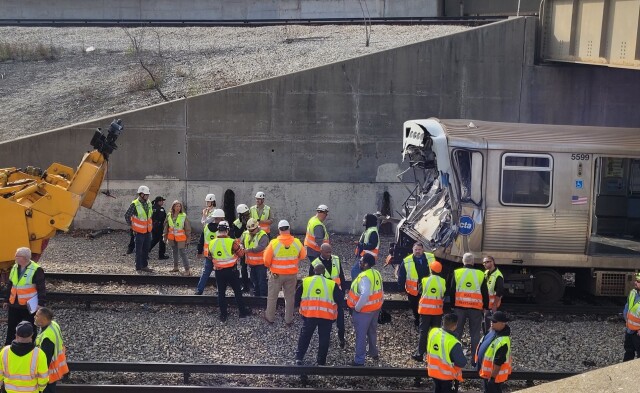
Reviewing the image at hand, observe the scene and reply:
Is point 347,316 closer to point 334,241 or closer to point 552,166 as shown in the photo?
point 552,166

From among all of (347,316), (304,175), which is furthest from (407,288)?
(304,175)

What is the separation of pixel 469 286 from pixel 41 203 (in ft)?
23.2

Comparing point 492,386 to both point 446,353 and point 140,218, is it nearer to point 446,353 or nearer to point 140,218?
point 446,353

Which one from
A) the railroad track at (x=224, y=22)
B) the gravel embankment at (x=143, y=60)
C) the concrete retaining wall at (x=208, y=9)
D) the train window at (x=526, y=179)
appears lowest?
the train window at (x=526, y=179)

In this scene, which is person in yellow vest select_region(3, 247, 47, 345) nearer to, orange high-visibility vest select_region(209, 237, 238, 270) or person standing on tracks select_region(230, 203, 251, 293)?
orange high-visibility vest select_region(209, 237, 238, 270)

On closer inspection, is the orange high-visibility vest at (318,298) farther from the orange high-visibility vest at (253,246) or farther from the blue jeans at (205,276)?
the blue jeans at (205,276)

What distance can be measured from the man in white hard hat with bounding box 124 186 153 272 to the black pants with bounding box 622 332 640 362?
914 cm

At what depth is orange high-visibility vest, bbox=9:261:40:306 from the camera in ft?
32.6

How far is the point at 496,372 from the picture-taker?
8.19 m

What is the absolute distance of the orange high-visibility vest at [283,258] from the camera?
38.3 ft

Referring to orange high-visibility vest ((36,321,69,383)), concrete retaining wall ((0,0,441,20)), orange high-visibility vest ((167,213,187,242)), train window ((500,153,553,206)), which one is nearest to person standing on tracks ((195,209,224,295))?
orange high-visibility vest ((167,213,187,242))

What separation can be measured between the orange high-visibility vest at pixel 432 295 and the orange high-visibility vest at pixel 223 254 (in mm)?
3231

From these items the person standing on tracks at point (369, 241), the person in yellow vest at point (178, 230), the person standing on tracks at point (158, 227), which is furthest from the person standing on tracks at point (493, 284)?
the person standing on tracks at point (158, 227)

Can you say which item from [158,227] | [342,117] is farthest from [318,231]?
[342,117]
